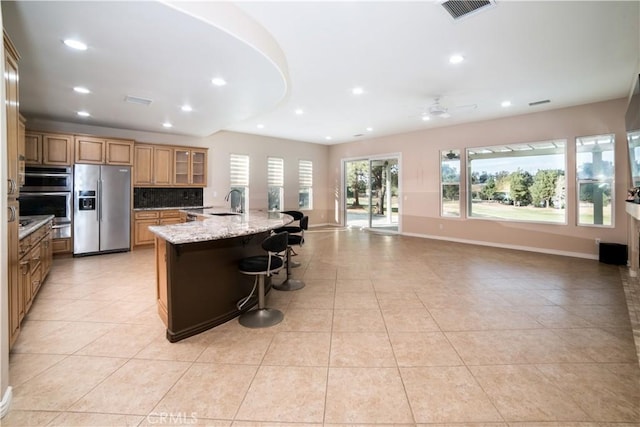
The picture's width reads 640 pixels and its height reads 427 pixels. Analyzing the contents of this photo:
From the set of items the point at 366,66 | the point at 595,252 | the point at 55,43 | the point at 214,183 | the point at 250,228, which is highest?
the point at 366,66

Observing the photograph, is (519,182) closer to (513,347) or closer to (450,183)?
(450,183)

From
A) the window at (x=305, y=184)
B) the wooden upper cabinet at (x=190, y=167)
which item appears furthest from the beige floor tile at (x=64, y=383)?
the window at (x=305, y=184)

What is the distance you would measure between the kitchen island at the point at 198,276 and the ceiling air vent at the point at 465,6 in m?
2.65

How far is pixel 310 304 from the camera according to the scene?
3.30 meters

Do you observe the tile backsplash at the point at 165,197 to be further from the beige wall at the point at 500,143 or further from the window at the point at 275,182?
the beige wall at the point at 500,143

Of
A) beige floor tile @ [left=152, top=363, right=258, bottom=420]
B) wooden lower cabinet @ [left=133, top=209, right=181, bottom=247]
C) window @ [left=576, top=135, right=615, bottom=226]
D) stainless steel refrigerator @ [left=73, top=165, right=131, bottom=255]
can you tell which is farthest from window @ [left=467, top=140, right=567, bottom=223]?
stainless steel refrigerator @ [left=73, top=165, right=131, bottom=255]

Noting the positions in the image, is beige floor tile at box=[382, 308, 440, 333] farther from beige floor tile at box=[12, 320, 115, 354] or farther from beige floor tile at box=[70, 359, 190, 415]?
beige floor tile at box=[12, 320, 115, 354]

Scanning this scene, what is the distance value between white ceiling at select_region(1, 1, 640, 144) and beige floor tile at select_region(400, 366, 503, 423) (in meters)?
3.09

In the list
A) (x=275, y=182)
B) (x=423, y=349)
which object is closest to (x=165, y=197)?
(x=275, y=182)

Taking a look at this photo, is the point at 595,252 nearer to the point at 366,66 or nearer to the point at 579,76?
the point at 579,76

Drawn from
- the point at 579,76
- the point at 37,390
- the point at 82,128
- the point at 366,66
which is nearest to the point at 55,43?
the point at 37,390

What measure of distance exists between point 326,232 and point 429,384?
697 cm

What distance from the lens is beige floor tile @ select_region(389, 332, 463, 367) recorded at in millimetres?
2178

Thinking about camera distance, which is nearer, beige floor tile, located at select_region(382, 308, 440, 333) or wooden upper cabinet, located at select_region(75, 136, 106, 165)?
beige floor tile, located at select_region(382, 308, 440, 333)
